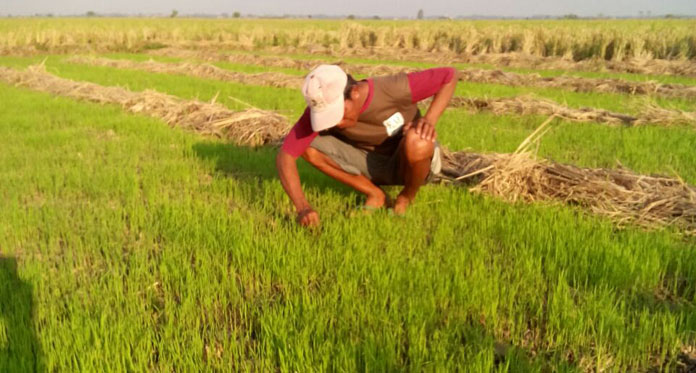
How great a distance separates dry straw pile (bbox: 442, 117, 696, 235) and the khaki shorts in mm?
532

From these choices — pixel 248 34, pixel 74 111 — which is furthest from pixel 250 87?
pixel 248 34

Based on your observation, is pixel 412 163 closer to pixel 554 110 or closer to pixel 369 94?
pixel 369 94

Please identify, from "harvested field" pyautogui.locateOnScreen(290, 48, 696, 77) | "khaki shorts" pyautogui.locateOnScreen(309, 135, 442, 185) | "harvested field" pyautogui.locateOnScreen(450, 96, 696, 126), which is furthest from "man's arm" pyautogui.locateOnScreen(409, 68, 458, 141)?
"harvested field" pyautogui.locateOnScreen(290, 48, 696, 77)

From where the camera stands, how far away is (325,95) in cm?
255

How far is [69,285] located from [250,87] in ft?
28.5

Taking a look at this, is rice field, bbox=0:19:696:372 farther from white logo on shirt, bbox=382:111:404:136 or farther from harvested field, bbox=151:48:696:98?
harvested field, bbox=151:48:696:98

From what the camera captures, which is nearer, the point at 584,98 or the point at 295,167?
the point at 295,167

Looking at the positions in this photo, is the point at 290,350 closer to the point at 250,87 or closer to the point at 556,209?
the point at 556,209

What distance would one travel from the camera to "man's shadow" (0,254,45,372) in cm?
170

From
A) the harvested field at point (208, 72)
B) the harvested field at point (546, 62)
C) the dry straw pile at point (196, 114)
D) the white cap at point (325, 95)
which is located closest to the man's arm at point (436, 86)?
the white cap at point (325, 95)

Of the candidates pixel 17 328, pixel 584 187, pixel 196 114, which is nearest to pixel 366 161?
pixel 584 187

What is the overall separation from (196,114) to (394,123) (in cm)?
400

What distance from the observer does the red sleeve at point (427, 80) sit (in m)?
2.98

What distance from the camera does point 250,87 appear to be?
1055 centimetres
